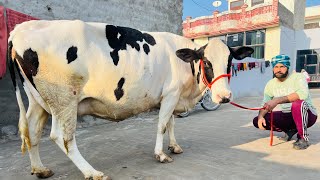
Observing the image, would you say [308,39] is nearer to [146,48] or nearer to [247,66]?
[247,66]

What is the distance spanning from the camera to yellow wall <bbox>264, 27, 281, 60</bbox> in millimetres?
18812

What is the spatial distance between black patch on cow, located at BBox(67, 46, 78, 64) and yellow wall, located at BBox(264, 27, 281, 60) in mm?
18188

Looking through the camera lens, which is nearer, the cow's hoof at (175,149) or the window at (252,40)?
the cow's hoof at (175,149)

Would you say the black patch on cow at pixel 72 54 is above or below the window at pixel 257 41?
below

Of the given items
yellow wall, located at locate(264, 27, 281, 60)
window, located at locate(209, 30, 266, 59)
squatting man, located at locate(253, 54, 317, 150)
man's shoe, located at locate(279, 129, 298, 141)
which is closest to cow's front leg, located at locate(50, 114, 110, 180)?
squatting man, located at locate(253, 54, 317, 150)

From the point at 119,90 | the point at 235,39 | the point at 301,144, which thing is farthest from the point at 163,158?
the point at 235,39

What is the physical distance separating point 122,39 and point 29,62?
998 millimetres

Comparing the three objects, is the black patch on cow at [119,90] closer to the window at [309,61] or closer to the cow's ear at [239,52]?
the cow's ear at [239,52]

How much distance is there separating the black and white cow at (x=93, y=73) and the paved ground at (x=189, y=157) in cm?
32

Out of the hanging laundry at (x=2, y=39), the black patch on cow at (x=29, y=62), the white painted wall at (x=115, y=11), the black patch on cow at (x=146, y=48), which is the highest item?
the white painted wall at (x=115, y=11)

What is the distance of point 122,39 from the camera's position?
3.14m

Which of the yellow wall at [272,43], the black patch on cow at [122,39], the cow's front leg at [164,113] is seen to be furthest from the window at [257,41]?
the black patch on cow at [122,39]

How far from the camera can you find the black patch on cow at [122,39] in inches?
119

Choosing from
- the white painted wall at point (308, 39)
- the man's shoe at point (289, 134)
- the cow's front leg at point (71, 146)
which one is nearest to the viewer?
the cow's front leg at point (71, 146)
